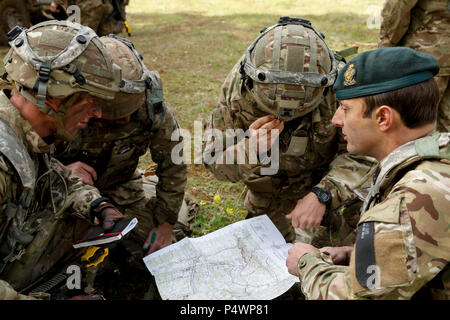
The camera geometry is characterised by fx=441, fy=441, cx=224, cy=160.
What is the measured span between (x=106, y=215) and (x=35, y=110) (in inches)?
32.3

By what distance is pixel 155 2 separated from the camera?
15.8m

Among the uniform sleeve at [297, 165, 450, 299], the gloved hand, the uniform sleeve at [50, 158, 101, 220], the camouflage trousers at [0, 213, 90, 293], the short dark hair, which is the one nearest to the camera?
the uniform sleeve at [297, 165, 450, 299]

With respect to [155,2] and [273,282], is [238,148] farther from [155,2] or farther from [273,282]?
[155,2]

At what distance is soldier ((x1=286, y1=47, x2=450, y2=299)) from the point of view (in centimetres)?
157

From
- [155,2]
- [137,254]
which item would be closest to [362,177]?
[137,254]

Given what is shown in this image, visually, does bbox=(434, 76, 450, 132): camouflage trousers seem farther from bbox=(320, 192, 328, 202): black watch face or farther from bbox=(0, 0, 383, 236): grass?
bbox=(320, 192, 328, 202): black watch face

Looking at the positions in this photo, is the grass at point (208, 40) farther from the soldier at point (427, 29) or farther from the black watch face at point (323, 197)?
the soldier at point (427, 29)

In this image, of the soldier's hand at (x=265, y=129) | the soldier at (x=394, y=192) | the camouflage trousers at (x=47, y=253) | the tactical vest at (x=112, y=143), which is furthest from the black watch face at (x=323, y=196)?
the camouflage trousers at (x=47, y=253)

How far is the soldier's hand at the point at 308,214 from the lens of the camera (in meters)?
2.79

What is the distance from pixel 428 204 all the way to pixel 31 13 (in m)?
9.23

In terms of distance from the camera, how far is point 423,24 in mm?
4723

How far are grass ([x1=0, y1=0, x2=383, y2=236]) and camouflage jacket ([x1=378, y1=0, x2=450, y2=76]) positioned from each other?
95.4 inches

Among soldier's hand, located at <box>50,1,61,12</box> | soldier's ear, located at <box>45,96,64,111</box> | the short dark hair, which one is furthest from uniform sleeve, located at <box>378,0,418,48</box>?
soldier's hand, located at <box>50,1,61,12</box>

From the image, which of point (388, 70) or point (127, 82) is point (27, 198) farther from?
point (388, 70)
